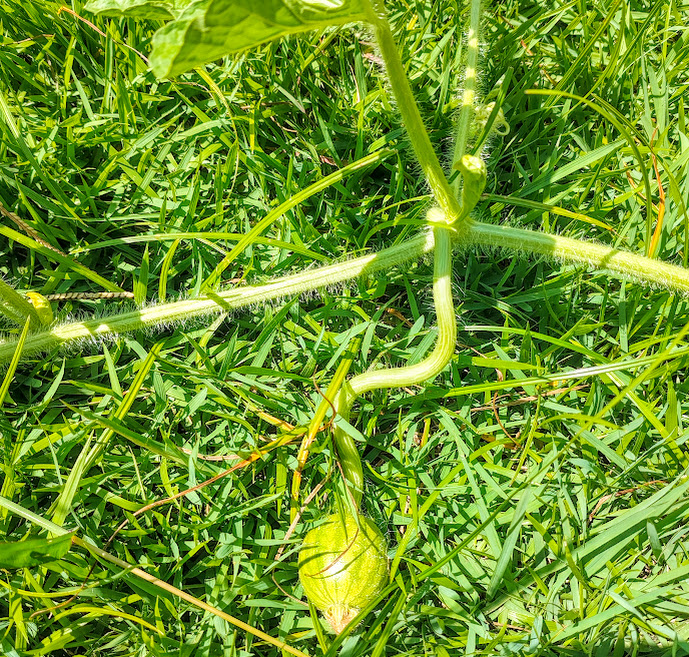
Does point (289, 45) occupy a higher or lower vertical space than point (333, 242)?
higher

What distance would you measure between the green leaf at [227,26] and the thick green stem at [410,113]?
0.12m

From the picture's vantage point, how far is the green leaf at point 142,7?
1.55 metres

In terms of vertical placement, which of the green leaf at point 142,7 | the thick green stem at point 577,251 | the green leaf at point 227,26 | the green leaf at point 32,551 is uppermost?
the green leaf at point 227,26

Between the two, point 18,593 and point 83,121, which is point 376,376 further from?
point 83,121

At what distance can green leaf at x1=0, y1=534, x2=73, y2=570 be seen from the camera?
1653 mm

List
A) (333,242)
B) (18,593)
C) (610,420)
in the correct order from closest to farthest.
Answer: (18,593)
(610,420)
(333,242)

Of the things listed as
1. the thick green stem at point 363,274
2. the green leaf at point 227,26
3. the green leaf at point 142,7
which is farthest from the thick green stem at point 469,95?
the green leaf at point 142,7

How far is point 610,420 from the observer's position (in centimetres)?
212

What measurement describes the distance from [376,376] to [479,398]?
436mm

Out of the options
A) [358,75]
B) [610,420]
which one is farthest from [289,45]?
[610,420]

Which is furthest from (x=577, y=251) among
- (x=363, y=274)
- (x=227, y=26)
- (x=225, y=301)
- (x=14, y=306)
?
(x=14, y=306)

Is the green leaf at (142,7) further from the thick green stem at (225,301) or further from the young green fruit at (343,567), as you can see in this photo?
the young green fruit at (343,567)

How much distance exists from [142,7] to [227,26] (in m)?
0.54

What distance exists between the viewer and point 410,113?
5.32ft
